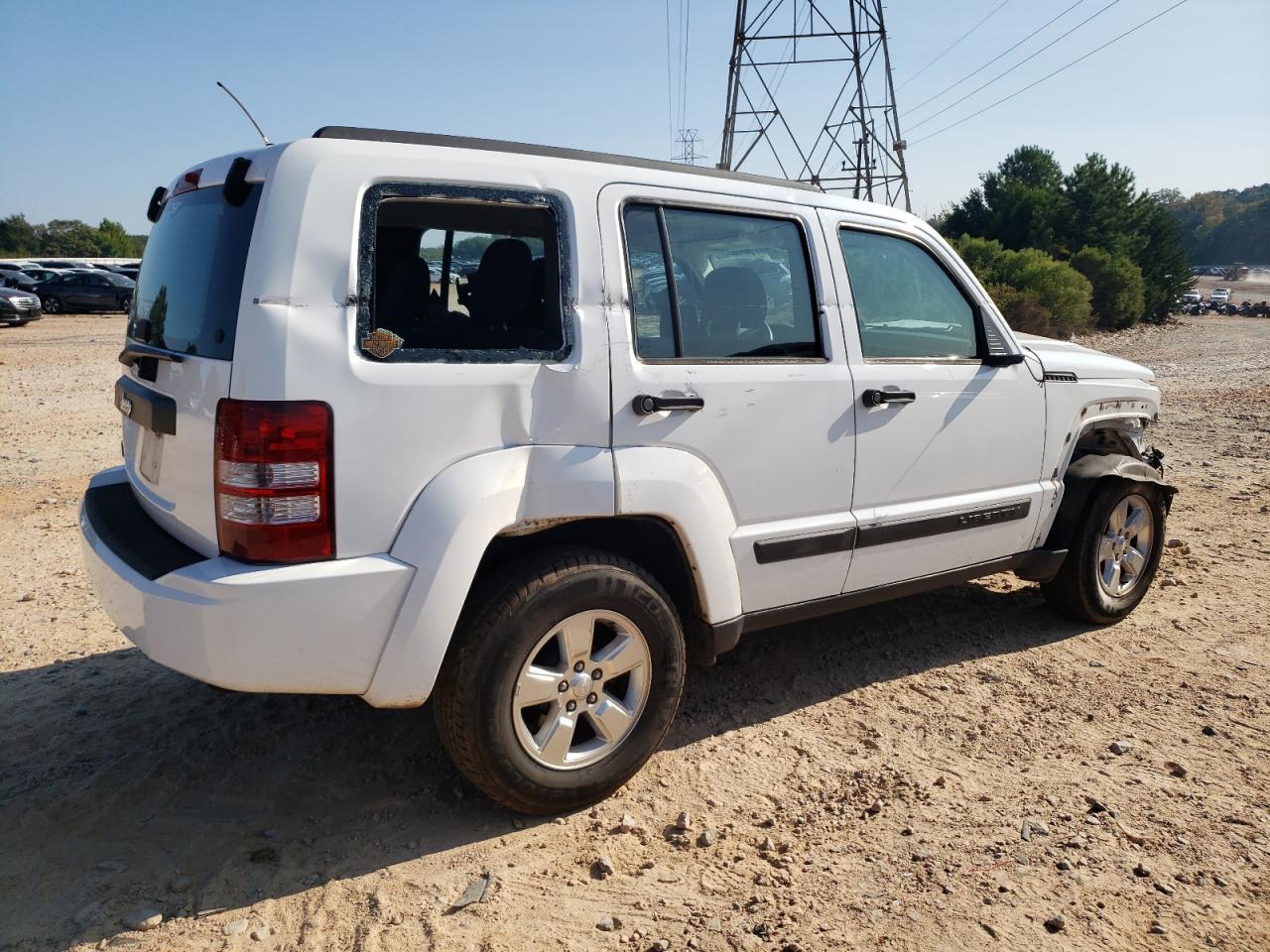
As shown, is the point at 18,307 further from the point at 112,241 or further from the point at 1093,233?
the point at 112,241

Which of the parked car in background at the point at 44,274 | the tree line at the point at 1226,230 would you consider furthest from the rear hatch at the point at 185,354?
the tree line at the point at 1226,230

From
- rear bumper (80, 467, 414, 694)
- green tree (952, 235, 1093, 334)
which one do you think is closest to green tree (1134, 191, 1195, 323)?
green tree (952, 235, 1093, 334)

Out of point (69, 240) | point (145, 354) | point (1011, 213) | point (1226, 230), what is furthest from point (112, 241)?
point (1226, 230)

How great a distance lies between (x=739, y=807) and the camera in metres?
3.24

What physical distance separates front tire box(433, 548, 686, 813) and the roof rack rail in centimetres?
128

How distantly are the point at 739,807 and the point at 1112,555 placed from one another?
8.70 feet

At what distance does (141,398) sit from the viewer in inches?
120

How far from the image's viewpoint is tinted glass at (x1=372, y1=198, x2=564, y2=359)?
9.50 ft

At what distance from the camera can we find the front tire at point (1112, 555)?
464cm

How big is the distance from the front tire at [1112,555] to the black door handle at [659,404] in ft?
8.08

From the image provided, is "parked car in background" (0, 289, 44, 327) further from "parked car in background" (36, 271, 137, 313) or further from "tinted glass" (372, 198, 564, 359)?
"tinted glass" (372, 198, 564, 359)

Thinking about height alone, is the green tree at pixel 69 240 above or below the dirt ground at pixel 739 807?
above

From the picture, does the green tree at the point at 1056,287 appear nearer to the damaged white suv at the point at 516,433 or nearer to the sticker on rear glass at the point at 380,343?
the damaged white suv at the point at 516,433

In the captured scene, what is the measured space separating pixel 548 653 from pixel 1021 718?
2.02m
